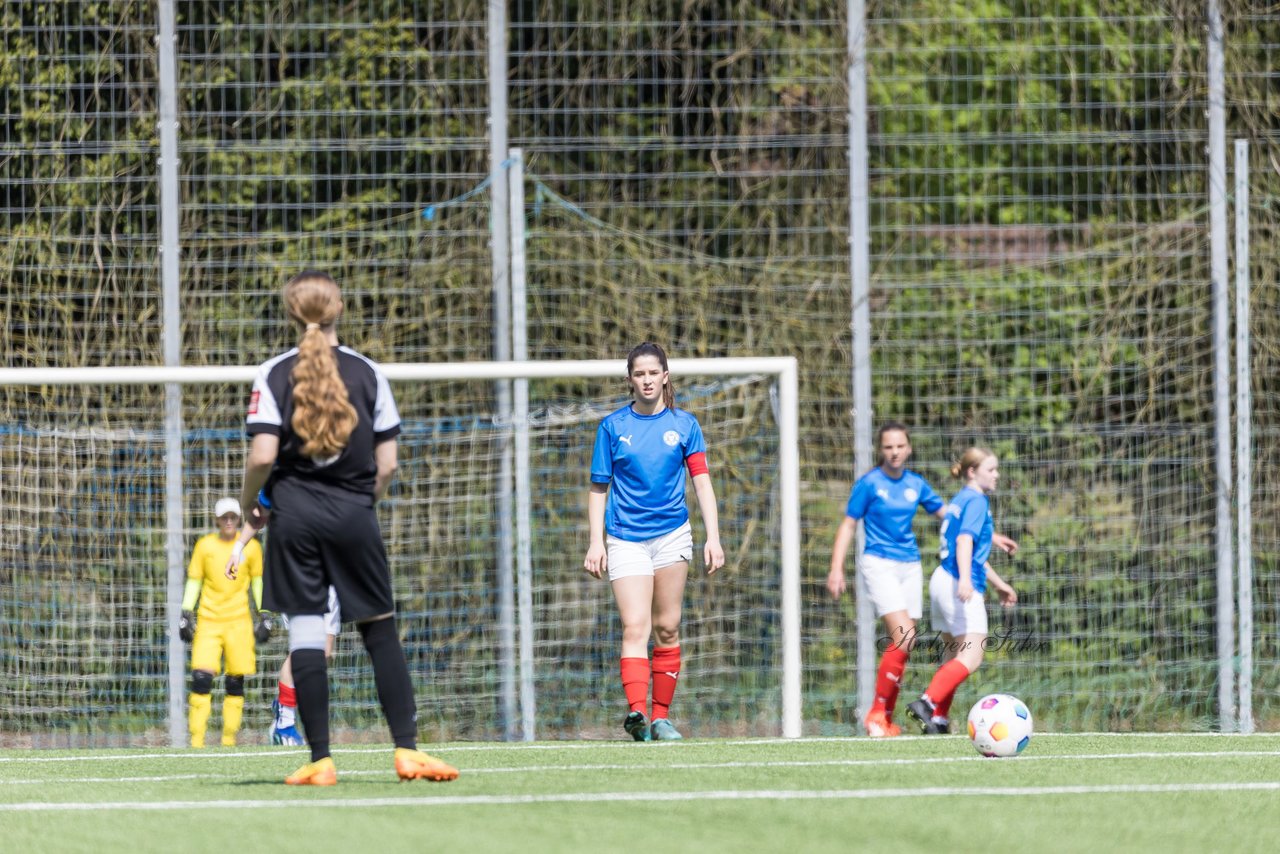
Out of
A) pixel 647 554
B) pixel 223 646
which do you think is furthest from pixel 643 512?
pixel 223 646

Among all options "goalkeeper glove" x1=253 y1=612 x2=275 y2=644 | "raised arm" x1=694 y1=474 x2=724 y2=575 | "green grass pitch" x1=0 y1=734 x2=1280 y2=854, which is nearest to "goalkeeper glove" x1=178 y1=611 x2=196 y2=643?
"goalkeeper glove" x1=253 y1=612 x2=275 y2=644

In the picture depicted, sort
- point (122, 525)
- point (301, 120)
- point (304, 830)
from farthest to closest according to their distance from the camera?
point (301, 120) → point (122, 525) → point (304, 830)

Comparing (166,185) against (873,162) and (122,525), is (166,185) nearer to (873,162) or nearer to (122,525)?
(122,525)

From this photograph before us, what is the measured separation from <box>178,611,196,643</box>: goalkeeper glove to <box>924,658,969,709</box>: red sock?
4.02 metres

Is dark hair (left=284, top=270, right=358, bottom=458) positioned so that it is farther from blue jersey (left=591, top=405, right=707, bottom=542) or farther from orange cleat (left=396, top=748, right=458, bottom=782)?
blue jersey (left=591, top=405, right=707, bottom=542)

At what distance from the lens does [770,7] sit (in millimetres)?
11156

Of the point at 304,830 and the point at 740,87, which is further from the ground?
the point at 740,87

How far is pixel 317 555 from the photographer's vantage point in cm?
484

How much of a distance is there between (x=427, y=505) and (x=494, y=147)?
87.9 inches

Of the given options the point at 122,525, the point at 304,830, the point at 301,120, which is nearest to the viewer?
the point at 304,830

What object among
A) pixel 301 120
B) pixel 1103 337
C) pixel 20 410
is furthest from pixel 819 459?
pixel 20 410

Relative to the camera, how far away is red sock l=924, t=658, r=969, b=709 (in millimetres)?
8555

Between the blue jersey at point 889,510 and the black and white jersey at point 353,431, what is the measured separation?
181 inches

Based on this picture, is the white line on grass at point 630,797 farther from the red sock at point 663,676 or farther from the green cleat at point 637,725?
the red sock at point 663,676
